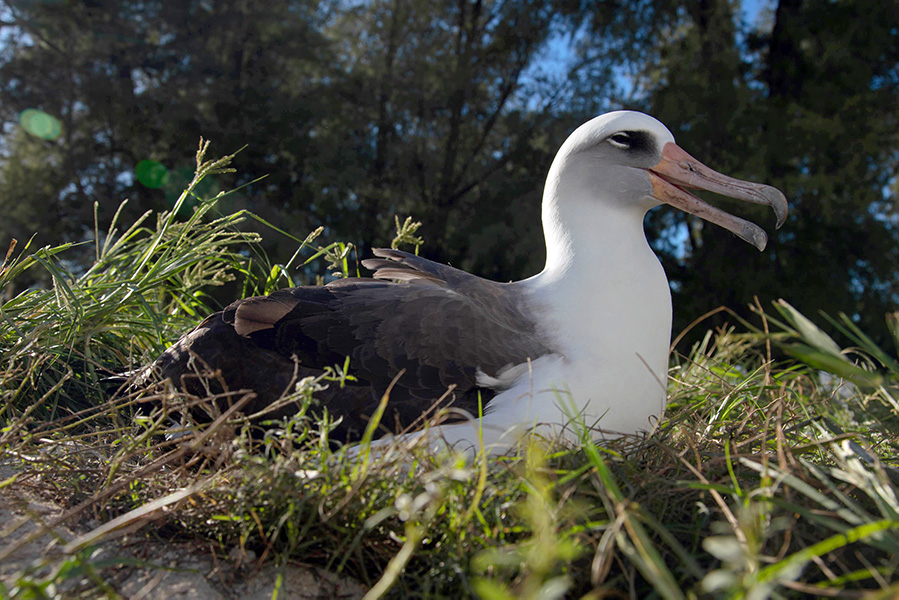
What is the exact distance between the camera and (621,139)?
2594mm

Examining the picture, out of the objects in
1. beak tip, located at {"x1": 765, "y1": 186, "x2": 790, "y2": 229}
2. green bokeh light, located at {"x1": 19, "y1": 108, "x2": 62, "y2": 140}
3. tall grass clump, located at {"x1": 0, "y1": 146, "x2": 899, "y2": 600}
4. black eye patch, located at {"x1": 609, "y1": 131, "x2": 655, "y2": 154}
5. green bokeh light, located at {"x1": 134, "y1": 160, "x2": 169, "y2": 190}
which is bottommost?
green bokeh light, located at {"x1": 134, "y1": 160, "x2": 169, "y2": 190}

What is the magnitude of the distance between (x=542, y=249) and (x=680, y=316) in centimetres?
249

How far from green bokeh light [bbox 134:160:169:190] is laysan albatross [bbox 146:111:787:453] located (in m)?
10.6

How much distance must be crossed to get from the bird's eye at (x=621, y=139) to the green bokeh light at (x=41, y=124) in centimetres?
1296

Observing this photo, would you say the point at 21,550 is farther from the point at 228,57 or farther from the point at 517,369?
the point at 228,57

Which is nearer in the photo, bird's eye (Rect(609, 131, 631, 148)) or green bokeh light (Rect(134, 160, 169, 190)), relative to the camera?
bird's eye (Rect(609, 131, 631, 148))

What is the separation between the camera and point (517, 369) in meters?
2.15

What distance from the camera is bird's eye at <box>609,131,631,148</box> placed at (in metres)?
2.58

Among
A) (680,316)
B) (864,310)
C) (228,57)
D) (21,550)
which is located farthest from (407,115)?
(21,550)

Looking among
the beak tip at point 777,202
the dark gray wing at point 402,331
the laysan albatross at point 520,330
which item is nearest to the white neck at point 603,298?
the laysan albatross at point 520,330

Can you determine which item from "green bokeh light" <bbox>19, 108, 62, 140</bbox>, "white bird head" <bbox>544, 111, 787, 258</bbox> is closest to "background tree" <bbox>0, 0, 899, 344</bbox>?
"green bokeh light" <bbox>19, 108, 62, 140</bbox>

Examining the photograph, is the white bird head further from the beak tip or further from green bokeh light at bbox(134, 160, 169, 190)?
green bokeh light at bbox(134, 160, 169, 190)

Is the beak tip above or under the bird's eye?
under

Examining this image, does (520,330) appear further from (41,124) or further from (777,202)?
(41,124)
